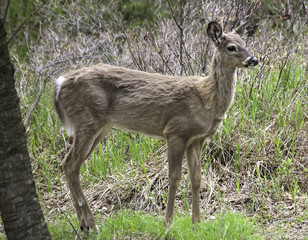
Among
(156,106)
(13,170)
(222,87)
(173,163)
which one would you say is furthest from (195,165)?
(13,170)

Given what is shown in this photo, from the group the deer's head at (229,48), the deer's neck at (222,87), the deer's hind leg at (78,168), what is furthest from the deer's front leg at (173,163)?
the deer's head at (229,48)

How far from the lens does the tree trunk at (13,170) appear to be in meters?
3.36

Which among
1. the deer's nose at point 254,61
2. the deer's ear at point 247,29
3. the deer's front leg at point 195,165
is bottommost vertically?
the deer's front leg at point 195,165

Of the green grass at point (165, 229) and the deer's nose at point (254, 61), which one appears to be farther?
the deer's nose at point (254, 61)

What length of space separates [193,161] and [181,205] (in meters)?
0.89

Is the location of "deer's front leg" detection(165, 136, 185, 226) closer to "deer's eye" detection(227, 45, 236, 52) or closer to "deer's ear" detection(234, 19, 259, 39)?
"deer's eye" detection(227, 45, 236, 52)

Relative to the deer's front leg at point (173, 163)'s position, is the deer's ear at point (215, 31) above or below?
above

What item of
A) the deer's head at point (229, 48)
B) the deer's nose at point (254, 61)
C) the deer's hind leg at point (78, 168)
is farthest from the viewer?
the deer's hind leg at point (78, 168)

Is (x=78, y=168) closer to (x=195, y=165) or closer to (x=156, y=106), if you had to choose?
(x=156, y=106)

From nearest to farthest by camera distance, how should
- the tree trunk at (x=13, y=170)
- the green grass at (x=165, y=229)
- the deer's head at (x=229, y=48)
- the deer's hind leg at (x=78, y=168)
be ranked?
the tree trunk at (x=13, y=170), the green grass at (x=165, y=229), the deer's head at (x=229, y=48), the deer's hind leg at (x=78, y=168)

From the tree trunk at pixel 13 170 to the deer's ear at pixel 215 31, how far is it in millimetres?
2050

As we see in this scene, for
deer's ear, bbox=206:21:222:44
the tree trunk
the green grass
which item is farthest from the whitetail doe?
the tree trunk

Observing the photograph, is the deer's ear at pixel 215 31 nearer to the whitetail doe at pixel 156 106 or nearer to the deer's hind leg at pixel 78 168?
the whitetail doe at pixel 156 106

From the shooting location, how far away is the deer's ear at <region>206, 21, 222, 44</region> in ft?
15.1
